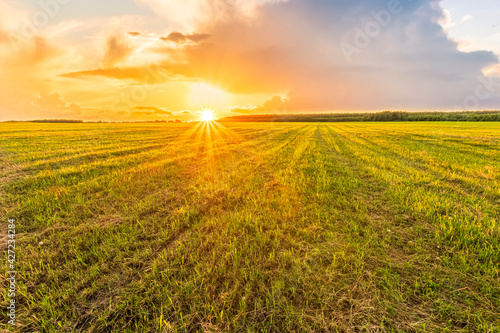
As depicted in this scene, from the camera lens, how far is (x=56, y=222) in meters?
4.71

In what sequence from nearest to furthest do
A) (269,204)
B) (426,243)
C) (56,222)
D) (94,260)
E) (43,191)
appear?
(94,260), (426,243), (56,222), (269,204), (43,191)

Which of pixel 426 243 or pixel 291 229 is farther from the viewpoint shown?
pixel 291 229

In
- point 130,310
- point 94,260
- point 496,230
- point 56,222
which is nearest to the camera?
point 130,310

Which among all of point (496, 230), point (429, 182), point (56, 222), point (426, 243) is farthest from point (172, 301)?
point (429, 182)

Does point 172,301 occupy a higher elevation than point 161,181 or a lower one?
lower

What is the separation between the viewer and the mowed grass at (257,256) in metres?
2.45

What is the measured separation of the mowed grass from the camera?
245 cm

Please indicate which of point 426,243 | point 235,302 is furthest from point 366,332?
point 426,243

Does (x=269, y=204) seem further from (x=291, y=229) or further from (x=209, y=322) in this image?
(x=209, y=322)

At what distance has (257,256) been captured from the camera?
3531 millimetres

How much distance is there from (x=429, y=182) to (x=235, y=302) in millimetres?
8849

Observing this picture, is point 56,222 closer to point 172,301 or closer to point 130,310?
point 130,310

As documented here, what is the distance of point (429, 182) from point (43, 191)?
14.3 meters

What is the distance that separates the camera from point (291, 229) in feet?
14.4
